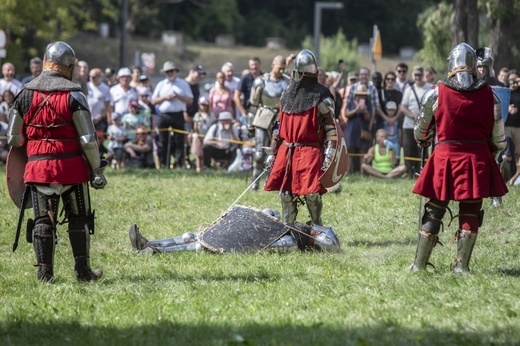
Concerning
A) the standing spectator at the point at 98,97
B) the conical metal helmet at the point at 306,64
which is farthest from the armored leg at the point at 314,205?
the standing spectator at the point at 98,97

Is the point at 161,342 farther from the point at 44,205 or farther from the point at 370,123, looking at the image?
the point at 370,123

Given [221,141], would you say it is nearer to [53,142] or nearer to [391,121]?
[391,121]

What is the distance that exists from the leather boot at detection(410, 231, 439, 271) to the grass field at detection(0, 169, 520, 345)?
12 cm

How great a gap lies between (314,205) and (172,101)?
886 centimetres

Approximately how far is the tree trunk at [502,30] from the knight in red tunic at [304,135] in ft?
41.8

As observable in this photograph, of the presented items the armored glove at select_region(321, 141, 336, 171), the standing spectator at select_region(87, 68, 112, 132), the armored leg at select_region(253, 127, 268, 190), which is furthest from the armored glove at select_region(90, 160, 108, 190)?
the standing spectator at select_region(87, 68, 112, 132)

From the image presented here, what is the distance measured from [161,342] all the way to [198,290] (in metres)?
1.67

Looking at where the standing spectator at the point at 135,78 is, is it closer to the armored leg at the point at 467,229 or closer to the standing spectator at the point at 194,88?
the standing spectator at the point at 194,88

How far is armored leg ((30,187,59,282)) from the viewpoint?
891 centimetres

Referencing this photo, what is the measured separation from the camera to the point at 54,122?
8.87 meters

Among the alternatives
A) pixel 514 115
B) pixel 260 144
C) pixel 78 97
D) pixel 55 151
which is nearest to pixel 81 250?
pixel 55 151

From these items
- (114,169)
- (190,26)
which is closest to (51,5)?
(114,169)

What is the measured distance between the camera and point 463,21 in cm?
1972

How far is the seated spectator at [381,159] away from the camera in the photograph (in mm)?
18594
